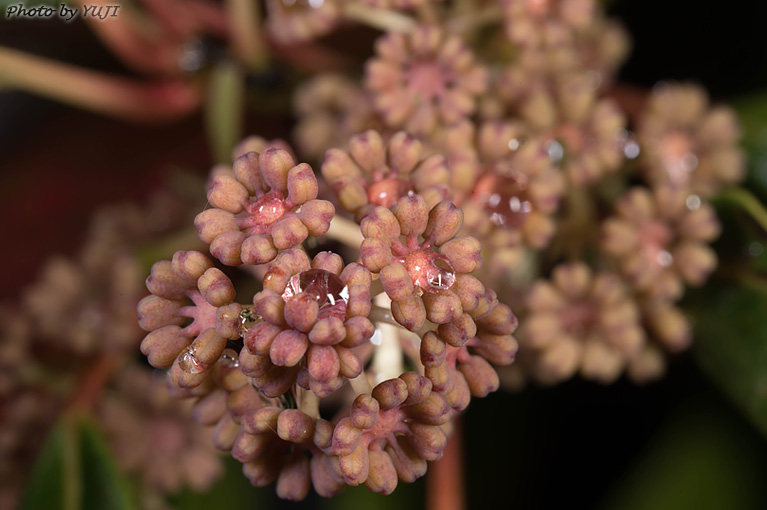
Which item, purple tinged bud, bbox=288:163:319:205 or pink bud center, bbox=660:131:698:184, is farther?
pink bud center, bbox=660:131:698:184

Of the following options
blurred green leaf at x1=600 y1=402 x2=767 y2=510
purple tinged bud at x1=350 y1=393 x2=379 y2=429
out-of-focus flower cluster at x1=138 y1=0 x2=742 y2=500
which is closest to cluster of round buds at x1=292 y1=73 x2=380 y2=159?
out-of-focus flower cluster at x1=138 y1=0 x2=742 y2=500

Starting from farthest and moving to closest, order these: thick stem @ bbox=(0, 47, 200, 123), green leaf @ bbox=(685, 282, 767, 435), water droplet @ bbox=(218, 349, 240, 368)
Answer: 1. thick stem @ bbox=(0, 47, 200, 123)
2. green leaf @ bbox=(685, 282, 767, 435)
3. water droplet @ bbox=(218, 349, 240, 368)

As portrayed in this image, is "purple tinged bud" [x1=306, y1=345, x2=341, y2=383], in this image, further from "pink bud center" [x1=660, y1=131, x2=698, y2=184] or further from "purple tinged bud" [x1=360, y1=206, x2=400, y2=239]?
"pink bud center" [x1=660, y1=131, x2=698, y2=184]

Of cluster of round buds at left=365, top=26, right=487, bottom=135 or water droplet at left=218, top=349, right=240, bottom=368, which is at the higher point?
cluster of round buds at left=365, top=26, right=487, bottom=135

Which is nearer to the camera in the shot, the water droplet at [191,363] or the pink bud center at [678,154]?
the water droplet at [191,363]

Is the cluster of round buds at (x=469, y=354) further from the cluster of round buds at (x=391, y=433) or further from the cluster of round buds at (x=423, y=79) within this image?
the cluster of round buds at (x=423, y=79)

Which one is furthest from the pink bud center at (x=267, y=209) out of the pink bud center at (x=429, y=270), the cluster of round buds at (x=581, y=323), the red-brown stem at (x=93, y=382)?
the red-brown stem at (x=93, y=382)

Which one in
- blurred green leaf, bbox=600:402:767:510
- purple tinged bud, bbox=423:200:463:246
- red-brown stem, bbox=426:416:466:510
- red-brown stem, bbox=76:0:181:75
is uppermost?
red-brown stem, bbox=76:0:181:75
